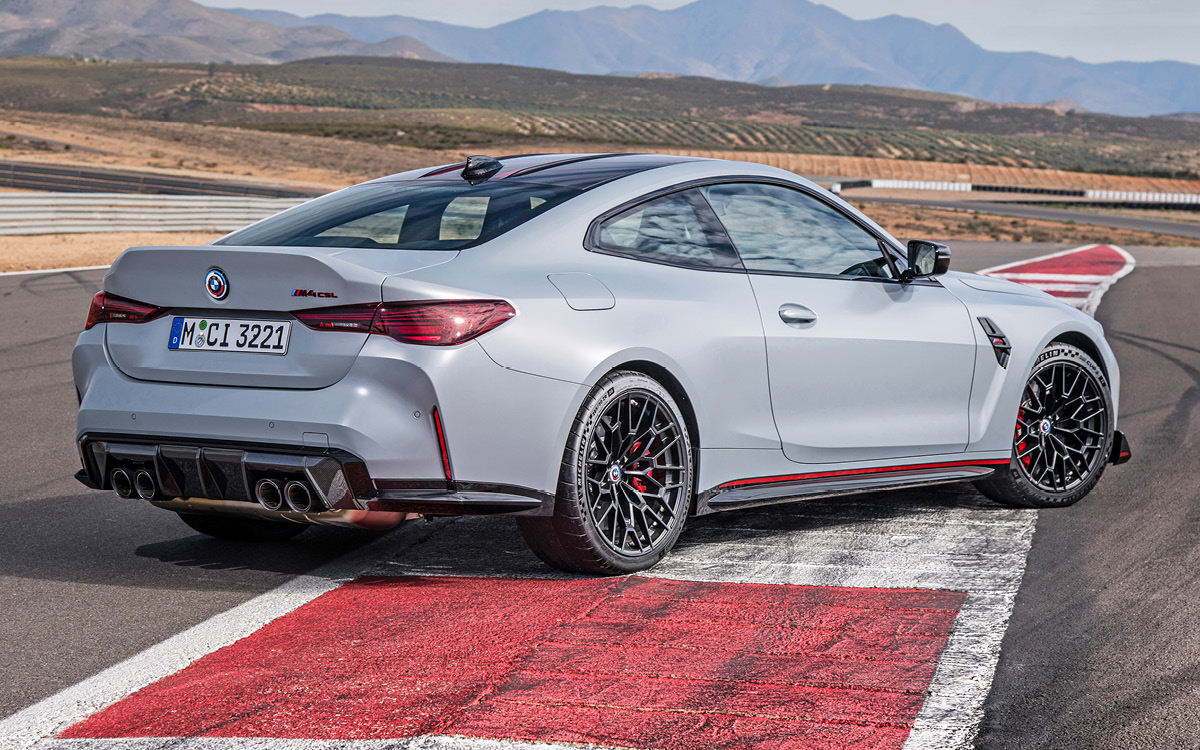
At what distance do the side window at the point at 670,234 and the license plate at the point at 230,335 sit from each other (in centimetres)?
120

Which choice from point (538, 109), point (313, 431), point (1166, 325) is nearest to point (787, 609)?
point (313, 431)

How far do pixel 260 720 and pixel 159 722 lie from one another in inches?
10.6

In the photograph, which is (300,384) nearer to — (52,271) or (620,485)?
(620,485)

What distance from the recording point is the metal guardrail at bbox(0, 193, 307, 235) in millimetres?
25297

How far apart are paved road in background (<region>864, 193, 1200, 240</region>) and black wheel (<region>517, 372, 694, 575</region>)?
151 feet

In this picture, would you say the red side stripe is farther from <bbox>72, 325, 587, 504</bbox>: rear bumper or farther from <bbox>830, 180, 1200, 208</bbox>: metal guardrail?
<bbox>830, 180, 1200, 208</bbox>: metal guardrail

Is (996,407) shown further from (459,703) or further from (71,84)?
(71,84)

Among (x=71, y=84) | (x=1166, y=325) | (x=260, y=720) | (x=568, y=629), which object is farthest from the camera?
(x=71, y=84)

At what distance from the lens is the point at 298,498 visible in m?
4.30

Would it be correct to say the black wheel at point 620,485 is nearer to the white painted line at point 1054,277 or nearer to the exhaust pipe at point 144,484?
the exhaust pipe at point 144,484

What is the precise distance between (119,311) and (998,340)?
3641mm

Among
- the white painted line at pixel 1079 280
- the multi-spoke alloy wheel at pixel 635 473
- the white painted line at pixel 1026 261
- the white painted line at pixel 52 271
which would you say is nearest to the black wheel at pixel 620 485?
the multi-spoke alloy wheel at pixel 635 473

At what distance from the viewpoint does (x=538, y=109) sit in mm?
190000

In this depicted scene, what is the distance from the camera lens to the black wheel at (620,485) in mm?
4512
